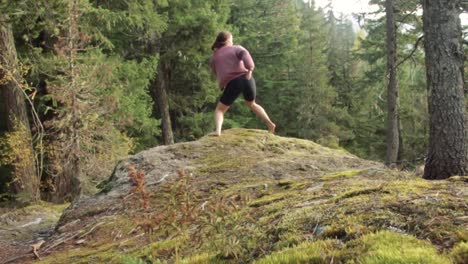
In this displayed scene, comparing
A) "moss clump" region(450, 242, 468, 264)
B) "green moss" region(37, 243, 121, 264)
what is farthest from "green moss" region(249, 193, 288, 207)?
"moss clump" region(450, 242, 468, 264)

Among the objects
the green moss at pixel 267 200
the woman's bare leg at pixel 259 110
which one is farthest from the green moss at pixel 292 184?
the woman's bare leg at pixel 259 110

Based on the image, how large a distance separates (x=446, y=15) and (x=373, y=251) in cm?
368

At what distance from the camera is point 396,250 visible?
84.1 inches

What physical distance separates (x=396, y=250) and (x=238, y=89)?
498 cm

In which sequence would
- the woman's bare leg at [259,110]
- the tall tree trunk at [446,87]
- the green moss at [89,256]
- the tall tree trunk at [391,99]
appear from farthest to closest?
1. the tall tree trunk at [391,99]
2. the woman's bare leg at [259,110]
3. the tall tree trunk at [446,87]
4. the green moss at [89,256]

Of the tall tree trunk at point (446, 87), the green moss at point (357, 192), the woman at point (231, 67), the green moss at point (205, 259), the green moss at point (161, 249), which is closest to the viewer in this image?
the green moss at point (205, 259)

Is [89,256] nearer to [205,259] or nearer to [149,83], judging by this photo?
[205,259]

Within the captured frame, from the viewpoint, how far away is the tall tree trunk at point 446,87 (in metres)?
4.90

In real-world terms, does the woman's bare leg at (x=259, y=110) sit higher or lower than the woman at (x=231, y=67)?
lower

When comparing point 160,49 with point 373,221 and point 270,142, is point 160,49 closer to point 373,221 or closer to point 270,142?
point 270,142

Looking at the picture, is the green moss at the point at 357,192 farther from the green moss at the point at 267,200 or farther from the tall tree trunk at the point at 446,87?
the tall tree trunk at the point at 446,87

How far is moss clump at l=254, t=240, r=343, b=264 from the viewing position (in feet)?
7.45

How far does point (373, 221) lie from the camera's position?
264 cm

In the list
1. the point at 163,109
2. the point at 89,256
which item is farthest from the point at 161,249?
the point at 163,109
